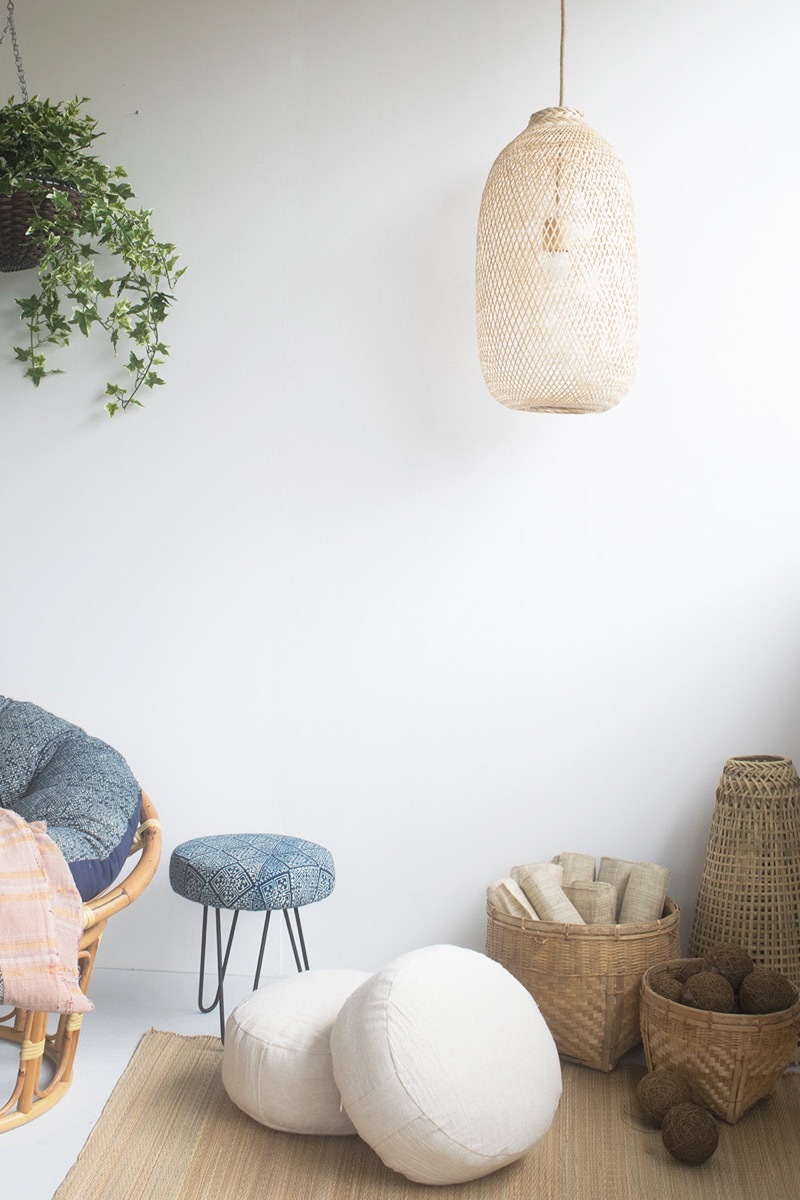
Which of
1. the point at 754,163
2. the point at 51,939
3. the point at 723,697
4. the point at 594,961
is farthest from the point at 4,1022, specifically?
the point at 754,163

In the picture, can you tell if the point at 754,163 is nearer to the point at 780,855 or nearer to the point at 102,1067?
the point at 780,855

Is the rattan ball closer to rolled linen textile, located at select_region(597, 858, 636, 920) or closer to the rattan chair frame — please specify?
rolled linen textile, located at select_region(597, 858, 636, 920)

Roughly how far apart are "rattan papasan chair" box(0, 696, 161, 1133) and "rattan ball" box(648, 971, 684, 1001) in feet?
3.59

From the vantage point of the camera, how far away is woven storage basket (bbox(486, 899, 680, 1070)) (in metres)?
2.52

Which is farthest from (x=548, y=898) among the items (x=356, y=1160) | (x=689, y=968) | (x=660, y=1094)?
(x=356, y=1160)

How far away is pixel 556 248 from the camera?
2457mm

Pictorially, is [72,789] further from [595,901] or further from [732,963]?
[732,963]

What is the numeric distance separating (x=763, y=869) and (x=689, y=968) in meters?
0.29

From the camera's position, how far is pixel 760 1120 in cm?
236

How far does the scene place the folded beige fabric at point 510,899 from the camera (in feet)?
8.59

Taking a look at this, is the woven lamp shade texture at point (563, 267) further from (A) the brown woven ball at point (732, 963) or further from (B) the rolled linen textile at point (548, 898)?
(A) the brown woven ball at point (732, 963)

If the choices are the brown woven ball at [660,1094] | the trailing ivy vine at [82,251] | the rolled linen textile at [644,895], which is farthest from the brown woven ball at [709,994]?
the trailing ivy vine at [82,251]

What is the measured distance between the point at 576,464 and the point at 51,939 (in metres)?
1.59

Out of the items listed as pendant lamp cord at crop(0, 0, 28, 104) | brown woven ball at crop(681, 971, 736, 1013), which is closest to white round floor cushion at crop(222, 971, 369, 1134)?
brown woven ball at crop(681, 971, 736, 1013)
